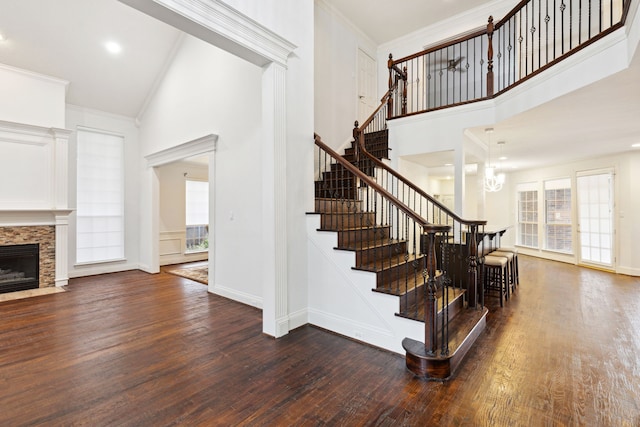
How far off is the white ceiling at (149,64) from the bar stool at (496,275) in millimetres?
1921

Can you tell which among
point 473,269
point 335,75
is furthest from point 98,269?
point 473,269

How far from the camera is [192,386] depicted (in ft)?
7.27

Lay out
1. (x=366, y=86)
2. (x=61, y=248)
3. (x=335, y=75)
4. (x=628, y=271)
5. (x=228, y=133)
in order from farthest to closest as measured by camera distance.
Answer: (x=366, y=86) → (x=628, y=271) → (x=335, y=75) → (x=61, y=248) → (x=228, y=133)

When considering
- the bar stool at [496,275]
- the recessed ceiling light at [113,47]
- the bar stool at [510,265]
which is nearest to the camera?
the bar stool at [496,275]

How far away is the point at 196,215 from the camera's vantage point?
809 cm

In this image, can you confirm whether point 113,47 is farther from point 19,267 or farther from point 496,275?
point 496,275

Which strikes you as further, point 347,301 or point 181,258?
point 181,258

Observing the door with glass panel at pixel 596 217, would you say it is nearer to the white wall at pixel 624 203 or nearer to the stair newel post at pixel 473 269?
the white wall at pixel 624 203

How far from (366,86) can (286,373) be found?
6477 mm

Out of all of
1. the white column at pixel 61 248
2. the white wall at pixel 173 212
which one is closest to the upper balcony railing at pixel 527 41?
the white wall at pixel 173 212

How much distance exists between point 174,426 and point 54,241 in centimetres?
524

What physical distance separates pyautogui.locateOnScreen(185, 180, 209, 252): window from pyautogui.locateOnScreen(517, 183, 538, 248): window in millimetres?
9483

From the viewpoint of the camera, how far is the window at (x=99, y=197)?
6059 mm

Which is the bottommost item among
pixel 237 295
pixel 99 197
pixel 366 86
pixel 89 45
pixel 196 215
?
pixel 237 295
